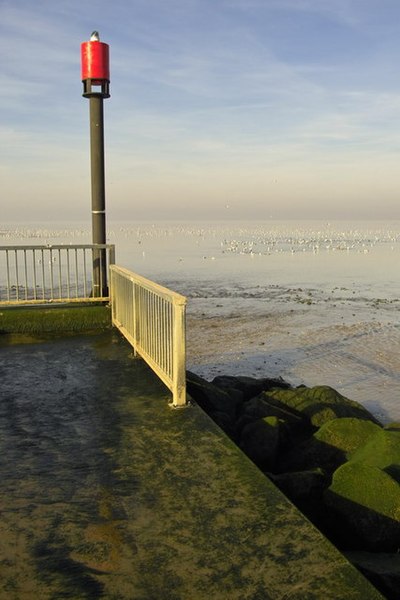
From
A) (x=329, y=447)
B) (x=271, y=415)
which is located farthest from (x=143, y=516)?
(x=271, y=415)

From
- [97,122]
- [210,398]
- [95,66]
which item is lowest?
[210,398]

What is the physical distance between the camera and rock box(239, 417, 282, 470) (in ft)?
21.5

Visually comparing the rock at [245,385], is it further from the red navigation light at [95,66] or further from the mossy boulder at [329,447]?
the red navigation light at [95,66]

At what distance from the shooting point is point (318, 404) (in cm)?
855

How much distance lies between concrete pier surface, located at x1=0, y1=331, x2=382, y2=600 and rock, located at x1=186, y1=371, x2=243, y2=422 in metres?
1.79

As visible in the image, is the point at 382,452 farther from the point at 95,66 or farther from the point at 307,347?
the point at 307,347

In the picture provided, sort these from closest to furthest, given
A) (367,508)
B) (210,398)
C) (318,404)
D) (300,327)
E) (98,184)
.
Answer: (367,508) → (210,398) → (318,404) → (98,184) → (300,327)

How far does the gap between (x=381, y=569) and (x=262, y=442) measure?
9.45 ft

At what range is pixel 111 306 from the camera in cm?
1050

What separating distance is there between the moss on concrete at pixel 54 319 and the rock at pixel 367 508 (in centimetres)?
685

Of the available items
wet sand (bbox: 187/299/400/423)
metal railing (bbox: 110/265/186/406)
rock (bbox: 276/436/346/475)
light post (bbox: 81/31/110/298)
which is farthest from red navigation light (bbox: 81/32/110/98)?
rock (bbox: 276/436/346/475)

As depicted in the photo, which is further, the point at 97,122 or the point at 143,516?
the point at 97,122

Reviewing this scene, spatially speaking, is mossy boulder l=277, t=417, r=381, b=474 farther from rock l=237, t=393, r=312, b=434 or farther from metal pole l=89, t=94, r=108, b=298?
metal pole l=89, t=94, r=108, b=298

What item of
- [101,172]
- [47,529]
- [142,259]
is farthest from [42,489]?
[142,259]
